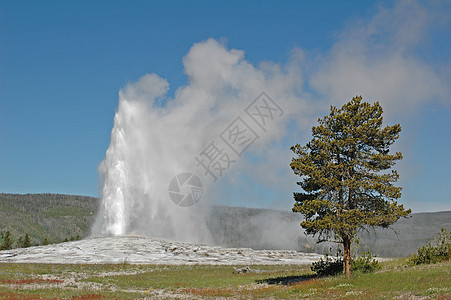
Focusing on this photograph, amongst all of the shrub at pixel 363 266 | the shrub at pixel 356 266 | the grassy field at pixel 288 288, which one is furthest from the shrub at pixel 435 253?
the shrub at pixel 363 266

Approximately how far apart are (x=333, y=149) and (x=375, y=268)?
419 inches

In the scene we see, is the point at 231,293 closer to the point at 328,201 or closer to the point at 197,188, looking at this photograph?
the point at 328,201

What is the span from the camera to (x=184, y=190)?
424ft

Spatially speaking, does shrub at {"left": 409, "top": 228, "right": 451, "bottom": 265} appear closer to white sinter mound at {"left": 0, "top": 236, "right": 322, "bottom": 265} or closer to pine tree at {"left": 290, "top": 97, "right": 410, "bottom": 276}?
pine tree at {"left": 290, "top": 97, "right": 410, "bottom": 276}

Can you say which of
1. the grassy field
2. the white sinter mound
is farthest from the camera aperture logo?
the grassy field

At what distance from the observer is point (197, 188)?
139 m

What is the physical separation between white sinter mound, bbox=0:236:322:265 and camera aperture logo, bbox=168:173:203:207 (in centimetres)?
3587

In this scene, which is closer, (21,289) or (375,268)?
(21,289)

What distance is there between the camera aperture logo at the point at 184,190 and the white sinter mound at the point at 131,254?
3587 cm

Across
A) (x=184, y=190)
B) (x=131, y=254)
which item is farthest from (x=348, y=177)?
(x=184, y=190)

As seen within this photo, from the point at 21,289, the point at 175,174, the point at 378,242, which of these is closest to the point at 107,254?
the point at 21,289

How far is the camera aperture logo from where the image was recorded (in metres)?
118

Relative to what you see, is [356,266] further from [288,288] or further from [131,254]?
[131,254]

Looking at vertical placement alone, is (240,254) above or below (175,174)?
below
